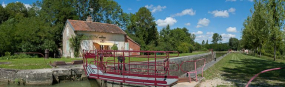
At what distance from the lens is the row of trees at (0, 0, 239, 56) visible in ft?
91.2

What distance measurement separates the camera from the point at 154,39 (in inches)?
2042

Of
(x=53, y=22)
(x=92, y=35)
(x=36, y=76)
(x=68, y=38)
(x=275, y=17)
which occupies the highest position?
(x=53, y=22)

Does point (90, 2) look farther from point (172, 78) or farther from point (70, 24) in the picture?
point (172, 78)

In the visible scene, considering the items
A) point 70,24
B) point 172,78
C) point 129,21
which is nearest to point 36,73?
point 172,78

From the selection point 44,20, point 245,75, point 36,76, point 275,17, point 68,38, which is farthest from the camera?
point 44,20

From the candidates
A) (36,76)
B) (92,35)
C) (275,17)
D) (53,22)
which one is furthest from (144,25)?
(36,76)

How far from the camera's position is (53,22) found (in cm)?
3753

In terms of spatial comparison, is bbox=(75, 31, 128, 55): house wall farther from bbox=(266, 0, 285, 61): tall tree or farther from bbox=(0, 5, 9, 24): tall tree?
bbox=(0, 5, 9, 24): tall tree

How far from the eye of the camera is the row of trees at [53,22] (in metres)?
27.8

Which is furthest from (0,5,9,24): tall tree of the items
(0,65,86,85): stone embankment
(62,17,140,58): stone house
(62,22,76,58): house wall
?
(0,65,86,85): stone embankment

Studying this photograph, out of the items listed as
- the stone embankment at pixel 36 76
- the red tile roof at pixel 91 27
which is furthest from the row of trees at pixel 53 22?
the stone embankment at pixel 36 76

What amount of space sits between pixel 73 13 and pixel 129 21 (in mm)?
14595

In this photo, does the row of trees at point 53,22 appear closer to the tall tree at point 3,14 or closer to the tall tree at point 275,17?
the tall tree at point 3,14

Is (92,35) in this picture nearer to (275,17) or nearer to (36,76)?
(36,76)
